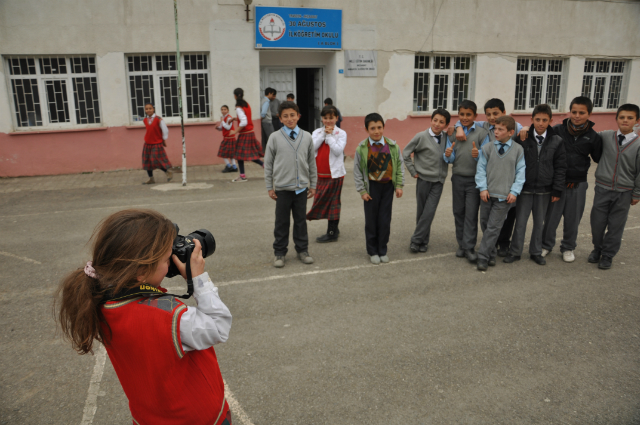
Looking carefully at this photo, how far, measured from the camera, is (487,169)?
5457 mm

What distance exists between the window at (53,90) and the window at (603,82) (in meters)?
13.8

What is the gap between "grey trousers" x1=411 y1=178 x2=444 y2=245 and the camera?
19.5 ft

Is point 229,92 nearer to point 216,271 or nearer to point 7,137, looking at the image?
point 7,137

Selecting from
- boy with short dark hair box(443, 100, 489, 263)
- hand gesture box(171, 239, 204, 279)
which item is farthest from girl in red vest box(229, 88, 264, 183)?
hand gesture box(171, 239, 204, 279)

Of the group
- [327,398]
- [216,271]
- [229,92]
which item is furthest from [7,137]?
[327,398]

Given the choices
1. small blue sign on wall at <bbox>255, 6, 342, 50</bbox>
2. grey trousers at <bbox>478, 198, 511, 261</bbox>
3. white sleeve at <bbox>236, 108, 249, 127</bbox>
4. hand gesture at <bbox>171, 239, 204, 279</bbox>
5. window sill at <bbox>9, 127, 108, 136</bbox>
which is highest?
small blue sign on wall at <bbox>255, 6, 342, 50</bbox>

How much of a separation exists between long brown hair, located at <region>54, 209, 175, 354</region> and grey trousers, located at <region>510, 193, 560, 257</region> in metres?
4.76

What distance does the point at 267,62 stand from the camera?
13.3 metres

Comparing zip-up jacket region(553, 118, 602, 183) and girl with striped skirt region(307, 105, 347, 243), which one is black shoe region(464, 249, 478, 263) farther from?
girl with striped skirt region(307, 105, 347, 243)

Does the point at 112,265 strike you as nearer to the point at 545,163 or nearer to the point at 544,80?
the point at 545,163

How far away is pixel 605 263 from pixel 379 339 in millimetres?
3119

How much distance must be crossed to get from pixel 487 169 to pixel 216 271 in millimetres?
3113

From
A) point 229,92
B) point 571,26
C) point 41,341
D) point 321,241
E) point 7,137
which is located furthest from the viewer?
point 571,26

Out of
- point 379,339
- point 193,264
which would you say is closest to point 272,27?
point 379,339
